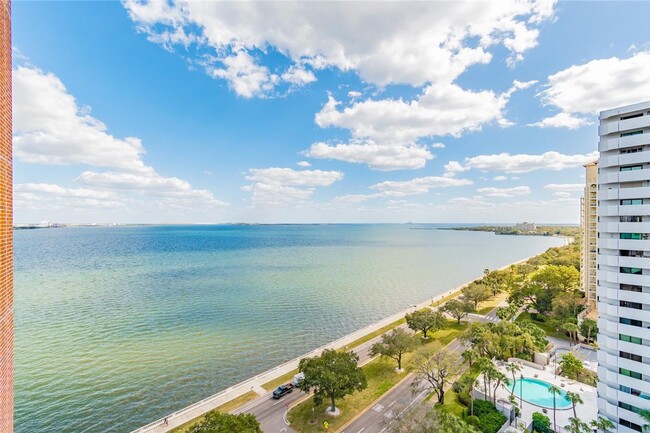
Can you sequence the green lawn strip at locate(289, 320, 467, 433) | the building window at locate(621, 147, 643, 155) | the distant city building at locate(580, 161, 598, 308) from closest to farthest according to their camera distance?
the building window at locate(621, 147, 643, 155), the green lawn strip at locate(289, 320, 467, 433), the distant city building at locate(580, 161, 598, 308)

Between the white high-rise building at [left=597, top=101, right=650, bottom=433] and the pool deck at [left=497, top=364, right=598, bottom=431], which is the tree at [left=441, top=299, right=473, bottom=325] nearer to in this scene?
the pool deck at [left=497, top=364, right=598, bottom=431]

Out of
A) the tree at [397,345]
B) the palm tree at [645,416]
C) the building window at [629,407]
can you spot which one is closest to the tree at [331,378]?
the tree at [397,345]

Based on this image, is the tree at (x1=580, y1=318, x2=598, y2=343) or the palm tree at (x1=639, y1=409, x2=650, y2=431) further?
the tree at (x1=580, y1=318, x2=598, y2=343)

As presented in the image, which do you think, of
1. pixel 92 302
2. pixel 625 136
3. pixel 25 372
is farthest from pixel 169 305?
pixel 625 136

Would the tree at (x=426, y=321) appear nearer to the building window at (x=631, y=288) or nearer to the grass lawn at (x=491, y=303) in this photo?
the grass lawn at (x=491, y=303)

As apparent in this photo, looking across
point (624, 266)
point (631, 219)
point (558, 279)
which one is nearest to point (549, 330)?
point (558, 279)

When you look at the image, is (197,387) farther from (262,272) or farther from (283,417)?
(262,272)

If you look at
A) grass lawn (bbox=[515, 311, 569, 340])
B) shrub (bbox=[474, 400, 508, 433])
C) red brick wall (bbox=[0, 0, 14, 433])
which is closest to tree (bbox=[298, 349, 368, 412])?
shrub (bbox=[474, 400, 508, 433])
